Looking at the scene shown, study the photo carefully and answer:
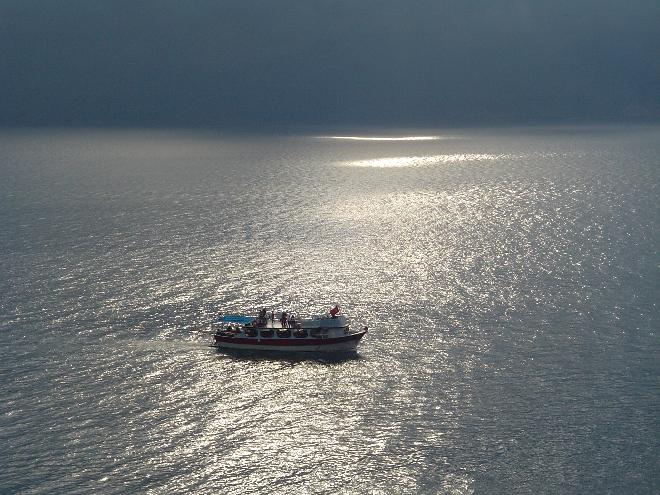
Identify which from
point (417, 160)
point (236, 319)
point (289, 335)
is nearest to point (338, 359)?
point (289, 335)

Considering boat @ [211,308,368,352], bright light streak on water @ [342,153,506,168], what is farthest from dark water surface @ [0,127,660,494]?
bright light streak on water @ [342,153,506,168]

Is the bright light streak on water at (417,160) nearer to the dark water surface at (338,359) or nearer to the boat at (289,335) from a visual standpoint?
the dark water surface at (338,359)

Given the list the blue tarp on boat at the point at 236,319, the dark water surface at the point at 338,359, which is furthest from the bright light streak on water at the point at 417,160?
the blue tarp on boat at the point at 236,319

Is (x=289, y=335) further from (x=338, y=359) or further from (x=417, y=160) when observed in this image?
(x=417, y=160)

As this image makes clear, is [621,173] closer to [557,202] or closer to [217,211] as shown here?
[557,202]

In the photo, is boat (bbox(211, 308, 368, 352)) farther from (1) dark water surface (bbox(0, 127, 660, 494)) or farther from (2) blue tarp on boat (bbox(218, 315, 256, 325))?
(1) dark water surface (bbox(0, 127, 660, 494))
